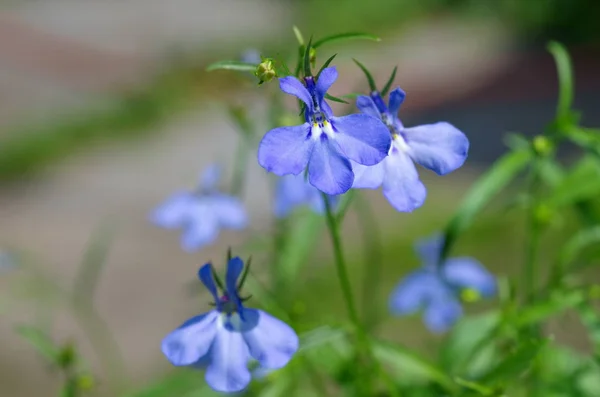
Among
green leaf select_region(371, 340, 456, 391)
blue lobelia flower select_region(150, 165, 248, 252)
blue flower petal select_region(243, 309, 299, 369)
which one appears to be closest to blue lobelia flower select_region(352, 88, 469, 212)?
blue flower petal select_region(243, 309, 299, 369)

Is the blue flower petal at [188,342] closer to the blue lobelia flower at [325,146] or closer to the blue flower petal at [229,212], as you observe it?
the blue lobelia flower at [325,146]

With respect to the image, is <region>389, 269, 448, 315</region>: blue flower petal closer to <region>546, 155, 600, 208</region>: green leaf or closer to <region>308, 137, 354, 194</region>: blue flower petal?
Result: <region>546, 155, 600, 208</region>: green leaf

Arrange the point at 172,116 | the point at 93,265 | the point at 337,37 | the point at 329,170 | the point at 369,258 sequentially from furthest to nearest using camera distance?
the point at 172,116
the point at 93,265
the point at 369,258
the point at 337,37
the point at 329,170

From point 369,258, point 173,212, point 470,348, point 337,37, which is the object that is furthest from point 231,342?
point 369,258

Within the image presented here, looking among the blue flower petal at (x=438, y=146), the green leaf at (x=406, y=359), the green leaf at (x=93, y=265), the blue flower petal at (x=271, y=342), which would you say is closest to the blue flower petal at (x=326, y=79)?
the blue flower petal at (x=438, y=146)

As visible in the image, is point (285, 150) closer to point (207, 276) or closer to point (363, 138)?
point (363, 138)

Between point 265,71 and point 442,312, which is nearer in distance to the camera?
point 265,71

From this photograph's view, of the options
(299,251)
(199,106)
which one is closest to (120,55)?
(199,106)
